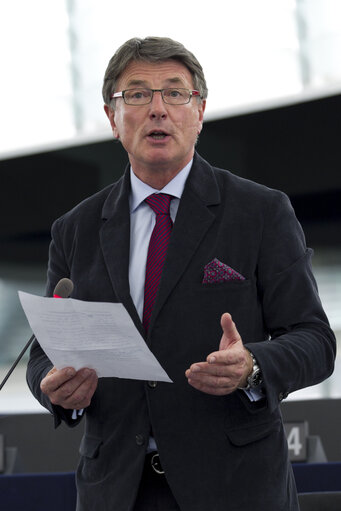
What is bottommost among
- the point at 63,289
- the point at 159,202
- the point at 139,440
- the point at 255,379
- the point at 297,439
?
the point at 297,439

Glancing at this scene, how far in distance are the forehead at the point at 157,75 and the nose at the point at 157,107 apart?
22 millimetres

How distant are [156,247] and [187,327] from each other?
8.1 inches

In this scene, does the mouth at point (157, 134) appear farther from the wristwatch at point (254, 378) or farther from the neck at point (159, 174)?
the wristwatch at point (254, 378)

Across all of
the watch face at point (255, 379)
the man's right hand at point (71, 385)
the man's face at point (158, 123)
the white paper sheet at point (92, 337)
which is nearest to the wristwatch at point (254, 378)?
the watch face at point (255, 379)

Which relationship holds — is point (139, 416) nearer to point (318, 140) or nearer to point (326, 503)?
point (326, 503)

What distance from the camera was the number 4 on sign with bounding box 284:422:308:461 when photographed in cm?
353

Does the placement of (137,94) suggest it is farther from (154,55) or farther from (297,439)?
(297,439)

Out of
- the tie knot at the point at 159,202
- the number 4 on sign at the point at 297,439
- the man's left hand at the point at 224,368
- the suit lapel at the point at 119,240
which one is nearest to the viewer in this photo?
the man's left hand at the point at 224,368

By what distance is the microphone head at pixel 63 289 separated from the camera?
55.2 inches

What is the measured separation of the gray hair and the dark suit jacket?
0.98ft

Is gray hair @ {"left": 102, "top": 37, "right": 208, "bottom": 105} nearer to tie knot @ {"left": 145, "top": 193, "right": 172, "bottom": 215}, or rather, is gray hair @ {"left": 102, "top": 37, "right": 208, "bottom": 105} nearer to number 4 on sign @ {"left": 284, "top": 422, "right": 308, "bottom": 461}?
tie knot @ {"left": 145, "top": 193, "right": 172, "bottom": 215}

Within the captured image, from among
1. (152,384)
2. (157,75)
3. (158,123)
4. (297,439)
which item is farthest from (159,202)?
(297,439)

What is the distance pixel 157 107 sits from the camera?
1.61 metres

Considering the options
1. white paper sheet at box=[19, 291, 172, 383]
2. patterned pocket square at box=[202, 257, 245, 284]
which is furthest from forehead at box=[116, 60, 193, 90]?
white paper sheet at box=[19, 291, 172, 383]
